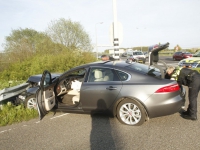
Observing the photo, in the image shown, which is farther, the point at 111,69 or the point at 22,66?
the point at 22,66

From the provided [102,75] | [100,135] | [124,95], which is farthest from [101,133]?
[102,75]

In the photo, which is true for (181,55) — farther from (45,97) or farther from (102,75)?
(45,97)

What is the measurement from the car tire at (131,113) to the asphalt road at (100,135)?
0.40 ft

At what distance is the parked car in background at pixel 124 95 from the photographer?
10.8 ft

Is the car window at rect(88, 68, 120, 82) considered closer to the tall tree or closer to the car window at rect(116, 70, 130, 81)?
the car window at rect(116, 70, 130, 81)

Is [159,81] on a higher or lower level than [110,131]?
higher

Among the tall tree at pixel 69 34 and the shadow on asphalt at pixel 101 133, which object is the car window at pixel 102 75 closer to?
the shadow on asphalt at pixel 101 133

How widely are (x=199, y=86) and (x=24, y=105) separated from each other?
483 centimetres

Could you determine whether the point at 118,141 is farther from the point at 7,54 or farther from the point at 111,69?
the point at 7,54

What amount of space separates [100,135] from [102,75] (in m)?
1.36

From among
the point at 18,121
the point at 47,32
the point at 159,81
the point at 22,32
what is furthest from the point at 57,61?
the point at 22,32

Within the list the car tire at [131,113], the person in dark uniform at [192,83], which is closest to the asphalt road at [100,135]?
the car tire at [131,113]

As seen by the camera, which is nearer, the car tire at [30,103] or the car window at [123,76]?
the car window at [123,76]

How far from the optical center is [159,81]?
10.9ft
